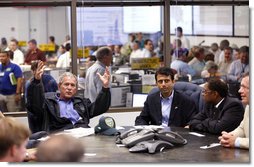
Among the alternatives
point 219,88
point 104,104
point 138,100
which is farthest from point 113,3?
point 219,88

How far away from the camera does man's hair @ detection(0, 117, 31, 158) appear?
2645 mm

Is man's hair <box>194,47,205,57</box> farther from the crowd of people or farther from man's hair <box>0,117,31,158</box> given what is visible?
man's hair <box>0,117,31,158</box>

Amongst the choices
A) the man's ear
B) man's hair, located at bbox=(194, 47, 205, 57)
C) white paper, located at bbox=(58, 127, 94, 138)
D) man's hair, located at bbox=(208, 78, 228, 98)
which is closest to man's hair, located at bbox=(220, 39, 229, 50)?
man's hair, located at bbox=(194, 47, 205, 57)

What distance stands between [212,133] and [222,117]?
16 cm

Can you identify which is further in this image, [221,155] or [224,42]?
[224,42]

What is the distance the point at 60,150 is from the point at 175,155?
178 centimetres

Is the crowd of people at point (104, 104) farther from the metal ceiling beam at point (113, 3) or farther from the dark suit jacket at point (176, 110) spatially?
the metal ceiling beam at point (113, 3)

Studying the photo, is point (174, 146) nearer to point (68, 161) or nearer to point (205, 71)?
point (68, 161)

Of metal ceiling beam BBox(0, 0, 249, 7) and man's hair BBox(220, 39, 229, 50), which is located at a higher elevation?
metal ceiling beam BBox(0, 0, 249, 7)

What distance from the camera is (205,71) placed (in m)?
8.52

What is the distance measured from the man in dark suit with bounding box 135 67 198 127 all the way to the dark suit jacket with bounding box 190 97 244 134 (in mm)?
504

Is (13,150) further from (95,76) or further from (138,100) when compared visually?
(138,100)

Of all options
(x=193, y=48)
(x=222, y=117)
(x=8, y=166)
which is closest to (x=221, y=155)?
(x=222, y=117)

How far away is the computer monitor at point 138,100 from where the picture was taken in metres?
7.77
